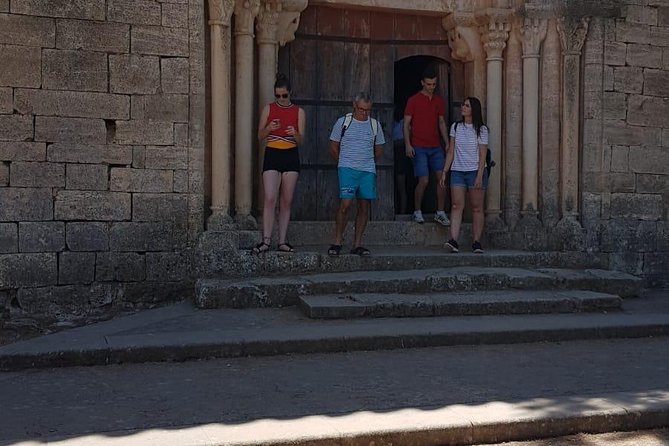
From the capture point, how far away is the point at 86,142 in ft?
23.7

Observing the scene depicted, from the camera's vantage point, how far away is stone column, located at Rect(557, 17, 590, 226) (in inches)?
342

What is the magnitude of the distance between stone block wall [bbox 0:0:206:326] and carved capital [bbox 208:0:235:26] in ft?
0.44

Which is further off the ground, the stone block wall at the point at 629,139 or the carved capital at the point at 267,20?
the carved capital at the point at 267,20

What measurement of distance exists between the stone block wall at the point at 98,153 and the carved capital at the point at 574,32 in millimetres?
4214

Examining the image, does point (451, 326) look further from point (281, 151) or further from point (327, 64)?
point (327, 64)

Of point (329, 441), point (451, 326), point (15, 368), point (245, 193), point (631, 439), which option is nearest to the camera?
point (329, 441)

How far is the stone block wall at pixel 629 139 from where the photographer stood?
8.69m

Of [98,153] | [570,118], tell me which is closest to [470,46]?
[570,118]

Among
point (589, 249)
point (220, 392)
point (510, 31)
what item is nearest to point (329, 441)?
point (220, 392)

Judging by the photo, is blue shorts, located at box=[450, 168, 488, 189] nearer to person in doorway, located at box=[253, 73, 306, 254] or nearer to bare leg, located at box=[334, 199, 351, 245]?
bare leg, located at box=[334, 199, 351, 245]

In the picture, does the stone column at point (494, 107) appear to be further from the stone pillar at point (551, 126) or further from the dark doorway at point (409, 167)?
the dark doorway at point (409, 167)

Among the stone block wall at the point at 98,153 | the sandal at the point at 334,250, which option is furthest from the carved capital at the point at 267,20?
the sandal at the point at 334,250

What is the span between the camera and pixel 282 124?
7.53m

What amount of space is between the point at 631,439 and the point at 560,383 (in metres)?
0.81
